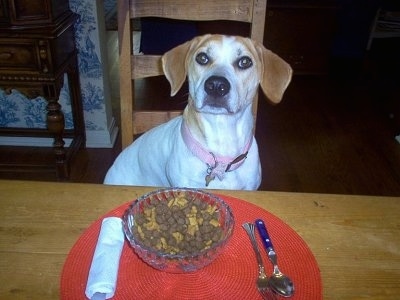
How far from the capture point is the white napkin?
580 millimetres

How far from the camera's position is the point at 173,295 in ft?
1.97

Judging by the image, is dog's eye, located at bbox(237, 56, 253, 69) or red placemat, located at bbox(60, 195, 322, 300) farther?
dog's eye, located at bbox(237, 56, 253, 69)

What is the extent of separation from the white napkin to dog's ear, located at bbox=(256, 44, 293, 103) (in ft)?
2.34

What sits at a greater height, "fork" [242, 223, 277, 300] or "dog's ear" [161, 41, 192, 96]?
"dog's ear" [161, 41, 192, 96]

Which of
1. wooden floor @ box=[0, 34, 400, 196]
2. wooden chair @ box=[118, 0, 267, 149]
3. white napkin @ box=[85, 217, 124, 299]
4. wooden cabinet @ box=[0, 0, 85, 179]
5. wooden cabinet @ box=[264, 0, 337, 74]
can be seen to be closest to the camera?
white napkin @ box=[85, 217, 124, 299]

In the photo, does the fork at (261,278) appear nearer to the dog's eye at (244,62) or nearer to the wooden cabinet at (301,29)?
the dog's eye at (244,62)

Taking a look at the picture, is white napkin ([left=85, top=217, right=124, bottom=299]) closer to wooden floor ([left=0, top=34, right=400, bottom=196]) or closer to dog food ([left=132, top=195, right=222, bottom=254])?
dog food ([left=132, top=195, right=222, bottom=254])

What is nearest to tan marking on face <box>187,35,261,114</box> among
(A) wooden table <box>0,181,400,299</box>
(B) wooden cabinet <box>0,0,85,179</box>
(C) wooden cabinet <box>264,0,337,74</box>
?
(A) wooden table <box>0,181,400,299</box>

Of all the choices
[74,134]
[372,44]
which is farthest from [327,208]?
[372,44]

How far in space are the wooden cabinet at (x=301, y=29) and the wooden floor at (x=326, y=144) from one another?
286mm

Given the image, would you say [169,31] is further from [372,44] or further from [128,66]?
[372,44]

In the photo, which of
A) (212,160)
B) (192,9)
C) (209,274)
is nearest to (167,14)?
(192,9)

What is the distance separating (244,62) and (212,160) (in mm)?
318

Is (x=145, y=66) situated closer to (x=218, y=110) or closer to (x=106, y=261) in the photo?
(x=218, y=110)
